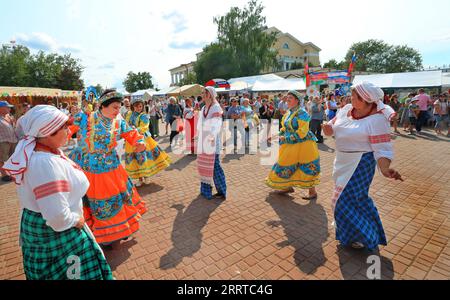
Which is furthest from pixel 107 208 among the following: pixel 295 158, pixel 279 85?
pixel 279 85

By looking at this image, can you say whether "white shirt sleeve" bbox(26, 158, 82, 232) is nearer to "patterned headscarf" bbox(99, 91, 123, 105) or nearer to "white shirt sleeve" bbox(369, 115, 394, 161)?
"patterned headscarf" bbox(99, 91, 123, 105)

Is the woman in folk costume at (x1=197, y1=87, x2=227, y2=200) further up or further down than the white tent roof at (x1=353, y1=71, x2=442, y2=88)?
further down

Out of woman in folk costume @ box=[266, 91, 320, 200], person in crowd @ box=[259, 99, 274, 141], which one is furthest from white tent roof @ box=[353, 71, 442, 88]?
woman in folk costume @ box=[266, 91, 320, 200]

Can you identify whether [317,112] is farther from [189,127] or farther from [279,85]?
[279,85]

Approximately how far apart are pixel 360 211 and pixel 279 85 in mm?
19498

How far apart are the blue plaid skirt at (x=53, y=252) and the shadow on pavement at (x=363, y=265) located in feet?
8.20

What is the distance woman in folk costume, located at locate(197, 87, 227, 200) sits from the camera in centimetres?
441

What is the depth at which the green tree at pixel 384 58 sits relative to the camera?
55688 millimetres

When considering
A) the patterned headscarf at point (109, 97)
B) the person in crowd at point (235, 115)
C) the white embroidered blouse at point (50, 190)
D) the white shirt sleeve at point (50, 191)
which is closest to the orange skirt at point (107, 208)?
the patterned headscarf at point (109, 97)

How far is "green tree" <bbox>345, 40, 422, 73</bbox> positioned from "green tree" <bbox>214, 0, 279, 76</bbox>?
97.0 ft

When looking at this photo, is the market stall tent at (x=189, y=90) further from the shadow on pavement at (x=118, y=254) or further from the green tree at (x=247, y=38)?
the shadow on pavement at (x=118, y=254)

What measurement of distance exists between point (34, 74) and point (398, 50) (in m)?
69.3

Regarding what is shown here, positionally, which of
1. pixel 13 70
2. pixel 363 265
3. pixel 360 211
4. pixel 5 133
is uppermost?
pixel 13 70

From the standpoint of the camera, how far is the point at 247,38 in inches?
1403
